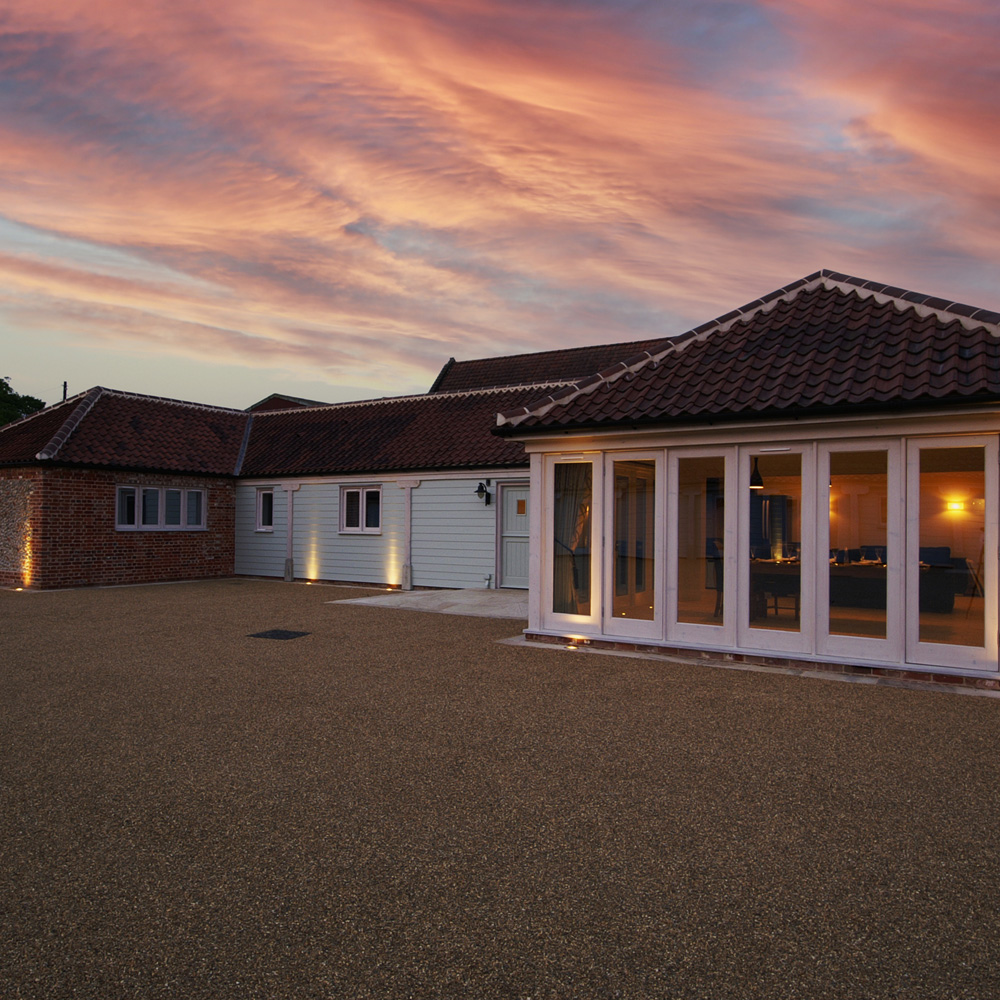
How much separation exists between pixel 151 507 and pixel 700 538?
49.2 feet

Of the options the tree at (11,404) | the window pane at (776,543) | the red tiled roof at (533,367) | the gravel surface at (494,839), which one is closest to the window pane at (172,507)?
the red tiled roof at (533,367)

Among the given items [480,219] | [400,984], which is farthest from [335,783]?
[480,219]

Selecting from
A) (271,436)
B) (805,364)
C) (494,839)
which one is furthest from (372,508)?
(494,839)

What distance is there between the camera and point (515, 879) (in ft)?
10.9

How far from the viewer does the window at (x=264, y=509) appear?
20.1 metres

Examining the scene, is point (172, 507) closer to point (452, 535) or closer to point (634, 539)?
point (452, 535)

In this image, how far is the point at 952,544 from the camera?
743 centimetres

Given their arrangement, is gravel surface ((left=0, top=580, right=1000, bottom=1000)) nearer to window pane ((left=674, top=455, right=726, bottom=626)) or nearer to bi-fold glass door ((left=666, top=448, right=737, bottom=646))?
bi-fold glass door ((left=666, top=448, right=737, bottom=646))

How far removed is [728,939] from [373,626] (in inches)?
346

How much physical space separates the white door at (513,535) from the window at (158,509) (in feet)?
29.1

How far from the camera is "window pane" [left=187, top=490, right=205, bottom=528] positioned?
19328 millimetres

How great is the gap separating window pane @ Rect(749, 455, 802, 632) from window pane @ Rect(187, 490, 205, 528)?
1569cm

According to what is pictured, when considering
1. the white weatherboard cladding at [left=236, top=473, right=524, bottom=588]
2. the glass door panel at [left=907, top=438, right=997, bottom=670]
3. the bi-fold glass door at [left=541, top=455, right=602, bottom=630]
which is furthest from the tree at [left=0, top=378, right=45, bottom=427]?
the glass door panel at [left=907, top=438, right=997, bottom=670]

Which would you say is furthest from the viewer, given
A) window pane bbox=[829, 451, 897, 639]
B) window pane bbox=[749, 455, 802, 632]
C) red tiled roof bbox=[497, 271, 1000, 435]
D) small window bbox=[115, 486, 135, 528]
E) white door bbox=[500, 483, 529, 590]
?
small window bbox=[115, 486, 135, 528]
